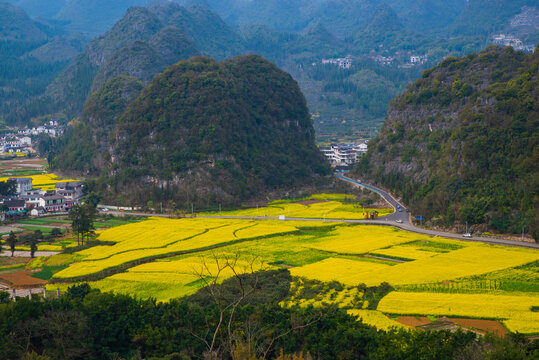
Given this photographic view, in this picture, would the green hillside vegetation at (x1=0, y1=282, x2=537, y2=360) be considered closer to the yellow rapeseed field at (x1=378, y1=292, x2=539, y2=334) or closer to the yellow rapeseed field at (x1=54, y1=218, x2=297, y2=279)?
the yellow rapeseed field at (x1=378, y1=292, x2=539, y2=334)

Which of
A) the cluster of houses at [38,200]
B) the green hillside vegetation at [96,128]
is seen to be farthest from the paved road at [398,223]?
the green hillside vegetation at [96,128]

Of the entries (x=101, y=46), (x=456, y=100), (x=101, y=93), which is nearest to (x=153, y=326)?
(x=456, y=100)

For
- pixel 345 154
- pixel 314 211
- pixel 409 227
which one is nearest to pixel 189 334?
pixel 409 227

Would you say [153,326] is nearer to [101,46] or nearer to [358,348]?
[358,348]

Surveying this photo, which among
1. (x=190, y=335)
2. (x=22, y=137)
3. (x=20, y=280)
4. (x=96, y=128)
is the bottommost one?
(x=190, y=335)

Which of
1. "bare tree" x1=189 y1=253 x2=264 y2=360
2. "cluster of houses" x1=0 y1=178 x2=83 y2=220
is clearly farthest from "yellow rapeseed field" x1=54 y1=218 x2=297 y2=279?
"cluster of houses" x1=0 y1=178 x2=83 y2=220

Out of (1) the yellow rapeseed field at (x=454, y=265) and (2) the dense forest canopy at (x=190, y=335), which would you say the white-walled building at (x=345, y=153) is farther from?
(2) the dense forest canopy at (x=190, y=335)

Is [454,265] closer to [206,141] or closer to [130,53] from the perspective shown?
[206,141]
